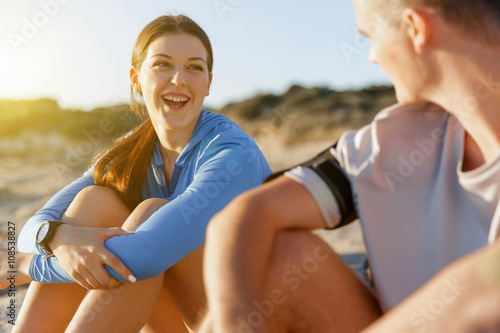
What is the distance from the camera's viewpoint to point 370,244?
1131mm

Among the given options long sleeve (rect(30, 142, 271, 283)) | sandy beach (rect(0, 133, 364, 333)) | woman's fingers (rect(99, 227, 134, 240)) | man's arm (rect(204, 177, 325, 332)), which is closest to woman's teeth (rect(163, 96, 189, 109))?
long sleeve (rect(30, 142, 271, 283))

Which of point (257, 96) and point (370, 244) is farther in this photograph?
point (257, 96)

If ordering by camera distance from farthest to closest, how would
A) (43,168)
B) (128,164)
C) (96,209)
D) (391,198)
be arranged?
(43,168) < (128,164) < (96,209) < (391,198)

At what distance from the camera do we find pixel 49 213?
80.0 inches

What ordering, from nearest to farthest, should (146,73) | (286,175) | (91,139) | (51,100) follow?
(286,175) < (146,73) < (91,139) < (51,100)

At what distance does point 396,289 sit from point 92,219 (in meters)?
1.19

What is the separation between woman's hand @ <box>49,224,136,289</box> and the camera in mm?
1600

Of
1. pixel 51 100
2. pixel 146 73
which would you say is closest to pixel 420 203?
pixel 146 73

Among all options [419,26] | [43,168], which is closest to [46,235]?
[419,26]

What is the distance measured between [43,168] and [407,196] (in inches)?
553

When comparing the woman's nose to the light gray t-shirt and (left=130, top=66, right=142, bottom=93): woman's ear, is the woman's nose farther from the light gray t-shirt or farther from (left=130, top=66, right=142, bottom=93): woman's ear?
the light gray t-shirt

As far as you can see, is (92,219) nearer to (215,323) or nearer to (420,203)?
(215,323)

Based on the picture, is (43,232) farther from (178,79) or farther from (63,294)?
(178,79)

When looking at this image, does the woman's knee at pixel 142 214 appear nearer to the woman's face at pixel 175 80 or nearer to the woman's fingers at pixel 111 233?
the woman's fingers at pixel 111 233
